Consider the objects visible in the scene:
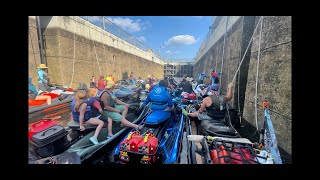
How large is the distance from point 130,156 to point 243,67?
5.49 meters

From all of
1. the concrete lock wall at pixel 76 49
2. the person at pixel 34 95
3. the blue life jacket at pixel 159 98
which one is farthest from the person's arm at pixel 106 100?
the concrete lock wall at pixel 76 49

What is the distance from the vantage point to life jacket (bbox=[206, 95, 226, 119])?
380cm

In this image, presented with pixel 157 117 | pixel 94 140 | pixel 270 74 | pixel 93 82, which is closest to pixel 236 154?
pixel 157 117

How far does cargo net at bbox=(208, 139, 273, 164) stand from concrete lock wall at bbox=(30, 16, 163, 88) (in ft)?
29.4

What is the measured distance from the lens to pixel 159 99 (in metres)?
3.75

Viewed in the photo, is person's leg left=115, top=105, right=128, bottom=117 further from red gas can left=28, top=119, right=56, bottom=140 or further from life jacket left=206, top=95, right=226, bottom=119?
life jacket left=206, top=95, right=226, bottom=119

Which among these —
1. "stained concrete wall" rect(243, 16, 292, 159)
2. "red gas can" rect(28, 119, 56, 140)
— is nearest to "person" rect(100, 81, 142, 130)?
"red gas can" rect(28, 119, 56, 140)

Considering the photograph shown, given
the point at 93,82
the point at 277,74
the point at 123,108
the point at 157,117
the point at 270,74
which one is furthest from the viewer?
the point at 93,82

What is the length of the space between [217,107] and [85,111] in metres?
2.99

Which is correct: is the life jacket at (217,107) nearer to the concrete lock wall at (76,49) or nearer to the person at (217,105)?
the person at (217,105)

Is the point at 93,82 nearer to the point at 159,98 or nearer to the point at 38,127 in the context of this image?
the point at 159,98
